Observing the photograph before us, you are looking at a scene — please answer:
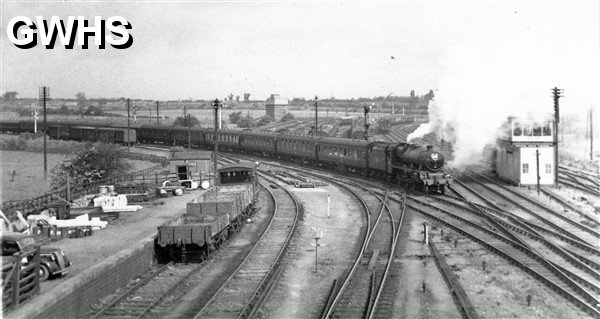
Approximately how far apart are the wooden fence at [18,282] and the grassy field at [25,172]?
27.7m

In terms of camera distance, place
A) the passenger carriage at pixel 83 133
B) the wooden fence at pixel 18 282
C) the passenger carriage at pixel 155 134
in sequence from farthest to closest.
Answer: the passenger carriage at pixel 83 133 → the passenger carriage at pixel 155 134 → the wooden fence at pixel 18 282

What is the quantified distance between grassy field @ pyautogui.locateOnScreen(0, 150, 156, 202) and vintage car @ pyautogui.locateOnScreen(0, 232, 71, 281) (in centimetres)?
2505

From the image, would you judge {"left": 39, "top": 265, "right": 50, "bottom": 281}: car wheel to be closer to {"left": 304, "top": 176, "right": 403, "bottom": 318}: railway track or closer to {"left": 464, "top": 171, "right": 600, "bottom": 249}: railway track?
{"left": 304, "top": 176, "right": 403, "bottom": 318}: railway track

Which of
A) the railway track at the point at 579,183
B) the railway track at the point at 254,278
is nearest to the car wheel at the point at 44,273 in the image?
the railway track at the point at 254,278

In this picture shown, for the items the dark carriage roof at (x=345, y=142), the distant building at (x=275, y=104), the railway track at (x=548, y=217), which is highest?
the distant building at (x=275, y=104)

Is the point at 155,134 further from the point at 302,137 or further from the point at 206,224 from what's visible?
the point at 206,224

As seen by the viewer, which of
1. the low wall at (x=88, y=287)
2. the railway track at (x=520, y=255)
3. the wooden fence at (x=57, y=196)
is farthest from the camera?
the wooden fence at (x=57, y=196)

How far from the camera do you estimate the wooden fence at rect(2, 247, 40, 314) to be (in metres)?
13.7

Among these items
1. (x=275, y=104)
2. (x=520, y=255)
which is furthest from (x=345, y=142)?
(x=275, y=104)

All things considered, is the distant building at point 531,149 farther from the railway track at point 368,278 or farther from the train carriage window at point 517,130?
the railway track at point 368,278

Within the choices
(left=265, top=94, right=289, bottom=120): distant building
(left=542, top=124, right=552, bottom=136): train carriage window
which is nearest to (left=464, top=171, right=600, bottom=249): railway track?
(left=542, top=124, right=552, bottom=136): train carriage window

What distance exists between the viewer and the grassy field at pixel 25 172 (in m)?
45.9

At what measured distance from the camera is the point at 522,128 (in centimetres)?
4153

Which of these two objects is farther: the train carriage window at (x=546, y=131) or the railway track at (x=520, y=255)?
the train carriage window at (x=546, y=131)
